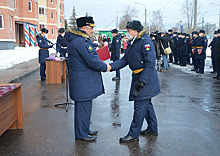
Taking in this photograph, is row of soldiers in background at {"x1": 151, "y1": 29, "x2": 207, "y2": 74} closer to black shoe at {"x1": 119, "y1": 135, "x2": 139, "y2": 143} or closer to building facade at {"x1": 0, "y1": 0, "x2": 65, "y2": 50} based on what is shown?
black shoe at {"x1": 119, "y1": 135, "x2": 139, "y2": 143}

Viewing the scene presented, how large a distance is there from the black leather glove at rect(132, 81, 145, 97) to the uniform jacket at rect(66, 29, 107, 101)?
0.57 metres

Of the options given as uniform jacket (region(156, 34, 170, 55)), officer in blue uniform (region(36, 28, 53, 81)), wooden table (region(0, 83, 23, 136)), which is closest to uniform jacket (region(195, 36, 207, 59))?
uniform jacket (region(156, 34, 170, 55))

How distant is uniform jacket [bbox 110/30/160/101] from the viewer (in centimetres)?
409

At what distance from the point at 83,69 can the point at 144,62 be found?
0.96m

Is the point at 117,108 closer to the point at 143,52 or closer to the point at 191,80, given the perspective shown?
the point at 143,52

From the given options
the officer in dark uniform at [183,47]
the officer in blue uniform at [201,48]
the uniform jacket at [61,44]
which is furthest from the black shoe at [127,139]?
the officer in dark uniform at [183,47]

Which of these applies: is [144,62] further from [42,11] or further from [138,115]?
[42,11]

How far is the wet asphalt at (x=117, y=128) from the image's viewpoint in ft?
13.4

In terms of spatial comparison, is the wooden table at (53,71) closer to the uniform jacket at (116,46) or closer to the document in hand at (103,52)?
the uniform jacket at (116,46)

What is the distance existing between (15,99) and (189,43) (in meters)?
13.7

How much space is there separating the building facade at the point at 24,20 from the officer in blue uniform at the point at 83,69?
1012 inches

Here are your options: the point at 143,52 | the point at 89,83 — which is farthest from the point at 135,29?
the point at 89,83

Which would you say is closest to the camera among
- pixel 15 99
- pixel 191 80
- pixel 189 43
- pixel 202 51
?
pixel 15 99

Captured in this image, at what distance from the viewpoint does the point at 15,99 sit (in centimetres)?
486
